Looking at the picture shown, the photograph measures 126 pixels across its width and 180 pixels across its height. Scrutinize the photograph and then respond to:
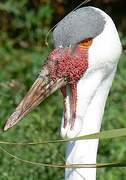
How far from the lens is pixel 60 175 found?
17.7 feet

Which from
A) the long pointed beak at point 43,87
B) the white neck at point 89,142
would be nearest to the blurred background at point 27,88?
the white neck at point 89,142

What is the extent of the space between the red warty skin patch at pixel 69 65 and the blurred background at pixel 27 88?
4.15 feet

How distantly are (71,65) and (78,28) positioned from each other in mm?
178

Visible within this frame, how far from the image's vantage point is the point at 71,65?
13.5 feet

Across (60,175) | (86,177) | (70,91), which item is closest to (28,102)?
(70,91)

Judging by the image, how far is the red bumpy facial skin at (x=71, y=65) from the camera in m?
4.10

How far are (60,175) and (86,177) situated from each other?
1164 mm

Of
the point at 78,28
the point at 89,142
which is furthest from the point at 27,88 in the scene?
the point at 78,28

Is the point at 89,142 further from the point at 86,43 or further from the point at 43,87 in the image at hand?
the point at 86,43

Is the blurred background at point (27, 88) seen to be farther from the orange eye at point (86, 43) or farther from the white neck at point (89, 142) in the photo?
the orange eye at point (86, 43)

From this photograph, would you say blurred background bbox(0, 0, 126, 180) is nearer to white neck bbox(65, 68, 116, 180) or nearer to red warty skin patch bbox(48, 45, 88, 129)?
white neck bbox(65, 68, 116, 180)

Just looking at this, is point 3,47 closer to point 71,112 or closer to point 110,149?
point 110,149

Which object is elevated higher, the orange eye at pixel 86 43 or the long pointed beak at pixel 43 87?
the orange eye at pixel 86 43

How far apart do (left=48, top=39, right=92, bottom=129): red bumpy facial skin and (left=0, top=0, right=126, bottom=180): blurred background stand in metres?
1.27
